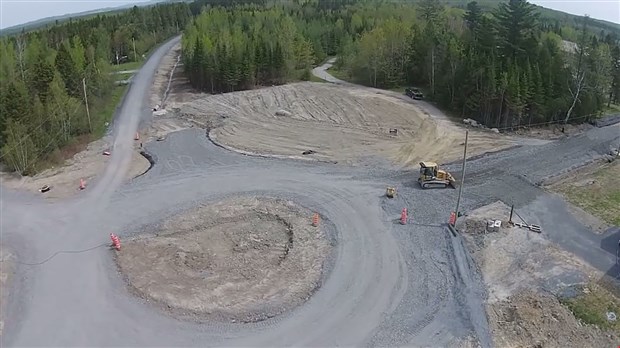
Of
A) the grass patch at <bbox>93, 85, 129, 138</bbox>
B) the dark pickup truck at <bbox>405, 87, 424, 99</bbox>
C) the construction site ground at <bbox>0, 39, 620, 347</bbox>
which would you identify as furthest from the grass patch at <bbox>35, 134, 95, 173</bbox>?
the dark pickup truck at <bbox>405, 87, 424, 99</bbox>

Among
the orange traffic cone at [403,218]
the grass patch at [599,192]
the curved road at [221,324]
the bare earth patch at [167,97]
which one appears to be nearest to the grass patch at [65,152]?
the curved road at [221,324]

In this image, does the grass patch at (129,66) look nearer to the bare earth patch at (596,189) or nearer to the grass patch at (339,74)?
the grass patch at (339,74)

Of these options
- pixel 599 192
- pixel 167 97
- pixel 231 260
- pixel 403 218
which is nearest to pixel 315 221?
pixel 403 218

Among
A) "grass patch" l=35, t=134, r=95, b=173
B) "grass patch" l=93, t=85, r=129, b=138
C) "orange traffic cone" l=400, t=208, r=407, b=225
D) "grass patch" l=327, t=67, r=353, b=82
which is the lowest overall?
"orange traffic cone" l=400, t=208, r=407, b=225

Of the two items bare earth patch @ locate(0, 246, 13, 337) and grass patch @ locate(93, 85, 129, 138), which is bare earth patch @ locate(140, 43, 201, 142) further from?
bare earth patch @ locate(0, 246, 13, 337)

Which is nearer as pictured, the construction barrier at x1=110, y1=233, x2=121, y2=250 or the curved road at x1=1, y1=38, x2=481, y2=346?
the curved road at x1=1, y1=38, x2=481, y2=346

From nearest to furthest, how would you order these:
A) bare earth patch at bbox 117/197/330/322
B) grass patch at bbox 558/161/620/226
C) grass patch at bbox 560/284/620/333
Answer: grass patch at bbox 560/284/620/333
bare earth patch at bbox 117/197/330/322
grass patch at bbox 558/161/620/226

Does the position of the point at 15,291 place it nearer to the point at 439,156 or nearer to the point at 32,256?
the point at 32,256
